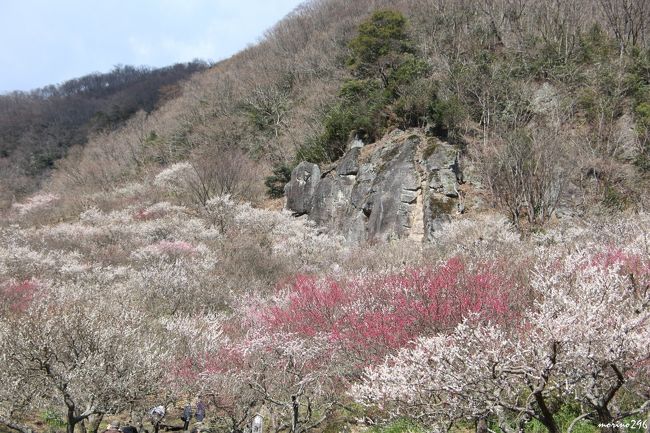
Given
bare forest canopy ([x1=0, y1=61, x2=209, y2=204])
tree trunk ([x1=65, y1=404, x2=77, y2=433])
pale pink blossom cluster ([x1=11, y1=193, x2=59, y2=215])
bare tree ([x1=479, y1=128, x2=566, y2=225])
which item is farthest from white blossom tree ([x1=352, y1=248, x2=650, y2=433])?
bare forest canopy ([x1=0, y1=61, x2=209, y2=204])

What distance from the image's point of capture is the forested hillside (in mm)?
4289

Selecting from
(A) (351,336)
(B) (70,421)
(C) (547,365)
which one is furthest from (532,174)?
(B) (70,421)

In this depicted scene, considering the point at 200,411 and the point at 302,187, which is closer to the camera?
the point at 200,411

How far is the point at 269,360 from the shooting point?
6.79m

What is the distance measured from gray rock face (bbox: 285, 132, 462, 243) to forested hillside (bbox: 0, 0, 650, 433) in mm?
91

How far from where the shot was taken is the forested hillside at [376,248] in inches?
169

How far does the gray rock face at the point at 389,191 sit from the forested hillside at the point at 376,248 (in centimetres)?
9

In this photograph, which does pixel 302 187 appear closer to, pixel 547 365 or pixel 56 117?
pixel 547 365

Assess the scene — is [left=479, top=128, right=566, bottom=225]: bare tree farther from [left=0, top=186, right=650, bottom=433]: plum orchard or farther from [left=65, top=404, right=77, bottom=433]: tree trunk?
[left=65, top=404, right=77, bottom=433]: tree trunk

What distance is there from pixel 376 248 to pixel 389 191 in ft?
13.5

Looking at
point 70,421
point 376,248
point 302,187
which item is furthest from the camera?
point 302,187

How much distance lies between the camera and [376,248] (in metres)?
15.8

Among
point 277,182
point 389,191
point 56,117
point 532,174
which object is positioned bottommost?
point 532,174

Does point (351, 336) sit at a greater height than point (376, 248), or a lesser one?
greater
